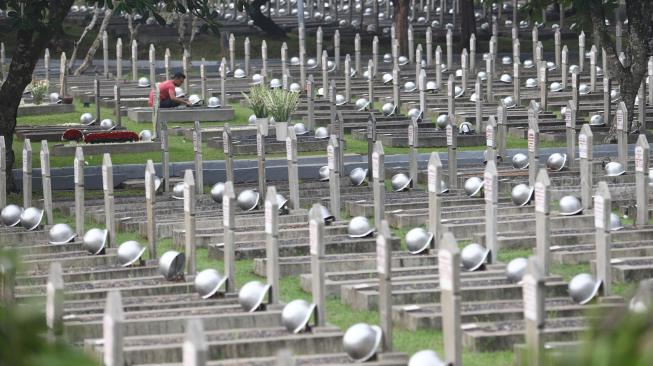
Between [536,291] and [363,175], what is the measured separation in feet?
42.1

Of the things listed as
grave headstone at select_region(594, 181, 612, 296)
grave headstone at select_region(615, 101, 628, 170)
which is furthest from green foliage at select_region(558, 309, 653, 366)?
grave headstone at select_region(615, 101, 628, 170)

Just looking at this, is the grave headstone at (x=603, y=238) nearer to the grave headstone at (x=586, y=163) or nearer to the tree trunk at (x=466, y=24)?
the grave headstone at (x=586, y=163)

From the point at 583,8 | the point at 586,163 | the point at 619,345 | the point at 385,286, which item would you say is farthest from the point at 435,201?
the point at 583,8

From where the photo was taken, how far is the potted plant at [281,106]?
1045 inches

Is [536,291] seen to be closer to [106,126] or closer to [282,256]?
[282,256]

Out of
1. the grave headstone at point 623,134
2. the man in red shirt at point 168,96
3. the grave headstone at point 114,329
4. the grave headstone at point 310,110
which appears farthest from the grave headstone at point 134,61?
the grave headstone at point 114,329

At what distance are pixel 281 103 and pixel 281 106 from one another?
0.05 meters

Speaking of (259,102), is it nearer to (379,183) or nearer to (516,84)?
(516,84)

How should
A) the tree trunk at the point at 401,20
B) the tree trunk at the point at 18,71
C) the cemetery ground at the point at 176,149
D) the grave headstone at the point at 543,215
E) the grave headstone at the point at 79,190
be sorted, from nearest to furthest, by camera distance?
the grave headstone at the point at 543,215
the grave headstone at the point at 79,190
the tree trunk at the point at 18,71
the cemetery ground at the point at 176,149
the tree trunk at the point at 401,20

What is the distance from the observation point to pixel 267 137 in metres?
27.2

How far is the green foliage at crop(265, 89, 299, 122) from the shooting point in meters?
26.5

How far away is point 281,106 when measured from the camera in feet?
87.2

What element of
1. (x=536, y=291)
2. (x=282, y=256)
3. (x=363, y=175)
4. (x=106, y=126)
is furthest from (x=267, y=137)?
(x=536, y=291)

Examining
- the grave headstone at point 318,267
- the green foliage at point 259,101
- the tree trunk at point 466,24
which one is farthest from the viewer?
the tree trunk at point 466,24
